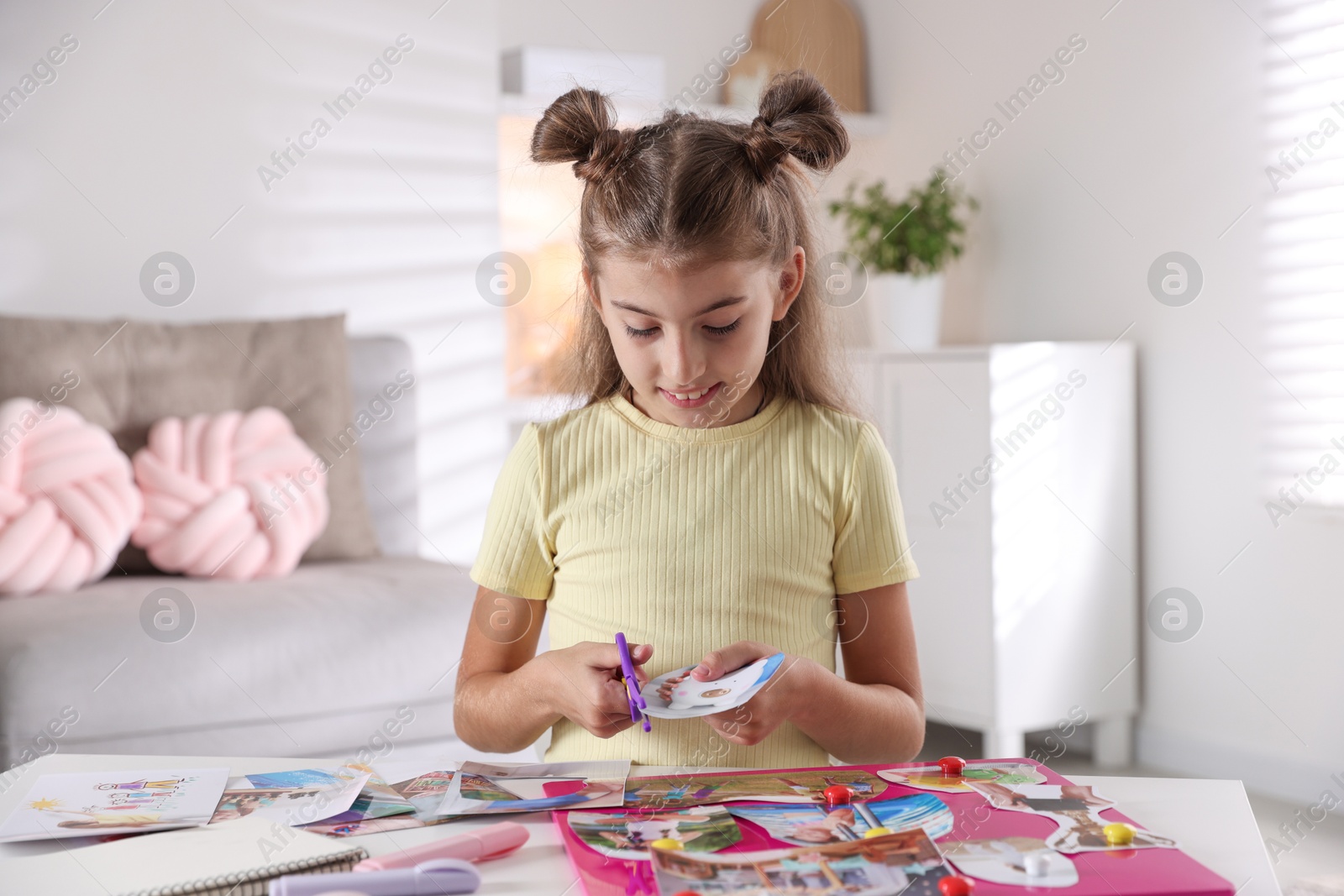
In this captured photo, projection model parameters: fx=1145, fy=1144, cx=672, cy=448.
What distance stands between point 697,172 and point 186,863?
622mm

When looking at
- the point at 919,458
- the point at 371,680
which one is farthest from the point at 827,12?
the point at 371,680

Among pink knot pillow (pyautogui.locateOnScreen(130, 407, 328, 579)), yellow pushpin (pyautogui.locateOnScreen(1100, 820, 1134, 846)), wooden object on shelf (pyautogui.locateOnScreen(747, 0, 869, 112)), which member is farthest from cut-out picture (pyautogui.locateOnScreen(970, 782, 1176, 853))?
wooden object on shelf (pyautogui.locateOnScreen(747, 0, 869, 112))

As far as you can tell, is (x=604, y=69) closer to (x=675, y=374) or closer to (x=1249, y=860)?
(x=675, y=374)

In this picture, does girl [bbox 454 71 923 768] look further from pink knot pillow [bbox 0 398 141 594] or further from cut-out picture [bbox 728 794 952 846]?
pink knot pillow [bbox 0 398 141 594]

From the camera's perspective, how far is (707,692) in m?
0.79

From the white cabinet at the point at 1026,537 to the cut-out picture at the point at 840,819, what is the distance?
1.78 m

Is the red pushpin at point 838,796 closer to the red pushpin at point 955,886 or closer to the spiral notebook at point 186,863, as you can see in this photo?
the red pushpin at point 955,886

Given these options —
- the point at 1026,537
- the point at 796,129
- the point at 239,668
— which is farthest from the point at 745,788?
the point at 1026,537

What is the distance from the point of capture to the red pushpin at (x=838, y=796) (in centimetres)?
71

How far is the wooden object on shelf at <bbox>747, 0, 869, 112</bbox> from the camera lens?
10.6ft

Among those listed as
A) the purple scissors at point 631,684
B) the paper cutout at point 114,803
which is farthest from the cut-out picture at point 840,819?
the paper cutout at point 114,803

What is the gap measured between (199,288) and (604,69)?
114 cm

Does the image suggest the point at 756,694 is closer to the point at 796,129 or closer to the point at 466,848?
the point at 466,848

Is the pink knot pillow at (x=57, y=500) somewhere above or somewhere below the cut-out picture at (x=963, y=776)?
above
